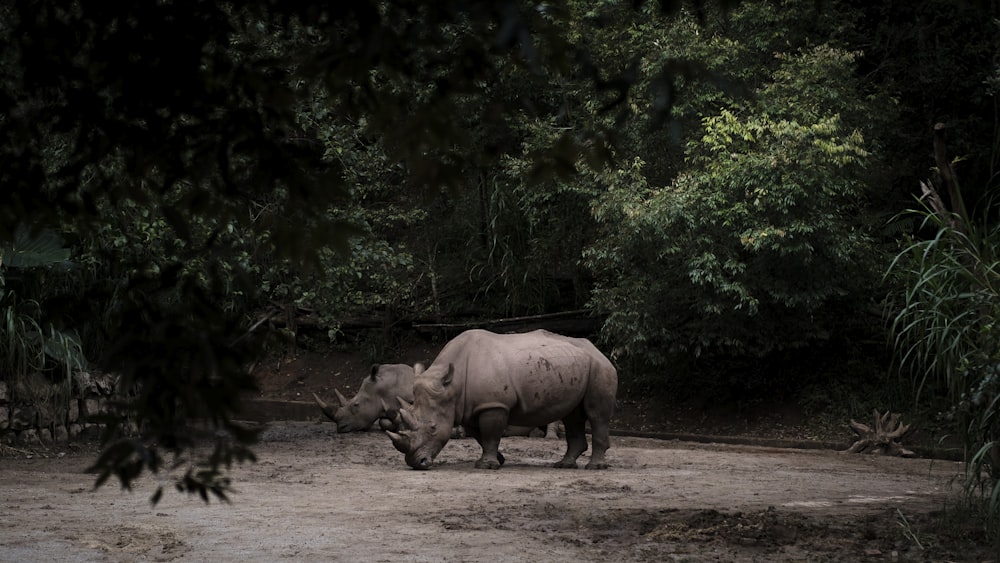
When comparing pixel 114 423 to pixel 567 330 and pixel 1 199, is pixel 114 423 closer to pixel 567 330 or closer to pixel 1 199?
pixel 1 199

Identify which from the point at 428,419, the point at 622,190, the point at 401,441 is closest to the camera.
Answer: the point at 401,441

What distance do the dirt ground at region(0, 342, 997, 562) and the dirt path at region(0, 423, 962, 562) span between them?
18 mm

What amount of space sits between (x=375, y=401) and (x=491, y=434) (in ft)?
15.1

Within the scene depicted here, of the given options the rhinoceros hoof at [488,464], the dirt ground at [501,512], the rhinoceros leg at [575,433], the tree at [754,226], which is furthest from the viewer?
the tree at [754,226]

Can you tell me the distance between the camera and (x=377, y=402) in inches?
636

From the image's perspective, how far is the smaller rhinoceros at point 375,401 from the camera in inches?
632

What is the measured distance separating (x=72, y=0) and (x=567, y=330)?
62.0 ft

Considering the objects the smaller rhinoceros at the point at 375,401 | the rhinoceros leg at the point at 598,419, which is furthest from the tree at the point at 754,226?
the rhinoceros leg at the point at 598,419

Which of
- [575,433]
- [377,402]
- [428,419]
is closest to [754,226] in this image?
[575,433]

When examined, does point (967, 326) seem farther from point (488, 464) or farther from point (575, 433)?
point (575, 433)

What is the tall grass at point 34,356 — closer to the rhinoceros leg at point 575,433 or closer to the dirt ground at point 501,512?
the dirt ground at point 501,512

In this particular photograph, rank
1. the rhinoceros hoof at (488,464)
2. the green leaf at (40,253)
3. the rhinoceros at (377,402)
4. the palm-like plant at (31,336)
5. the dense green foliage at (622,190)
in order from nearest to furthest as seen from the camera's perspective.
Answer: the dense green foliage at (622,190), the rhinoceros hoof at (488,464), the palm-like plant at (31,336), the green leaf at (40,253), the rhinoceros at (377,402)

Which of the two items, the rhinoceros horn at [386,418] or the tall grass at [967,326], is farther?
the rhinoceros horn at [386,418]

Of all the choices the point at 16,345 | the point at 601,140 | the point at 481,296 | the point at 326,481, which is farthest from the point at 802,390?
the point at 601,140
